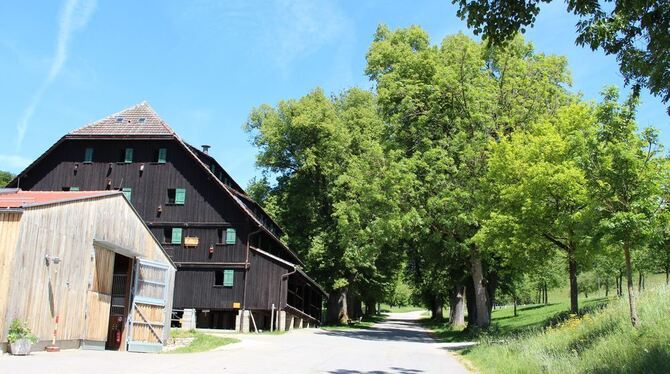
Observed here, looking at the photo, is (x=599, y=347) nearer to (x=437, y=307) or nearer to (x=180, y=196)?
(x=180, y=196)

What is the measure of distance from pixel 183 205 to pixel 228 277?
5748 millimetres

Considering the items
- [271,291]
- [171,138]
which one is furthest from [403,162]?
[171,138]

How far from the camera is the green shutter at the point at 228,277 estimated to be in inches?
1460

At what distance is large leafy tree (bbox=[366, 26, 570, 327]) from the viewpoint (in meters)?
29.4

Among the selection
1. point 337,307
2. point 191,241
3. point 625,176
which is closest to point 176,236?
point 191,241

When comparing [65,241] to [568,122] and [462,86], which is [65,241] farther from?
[462,86]

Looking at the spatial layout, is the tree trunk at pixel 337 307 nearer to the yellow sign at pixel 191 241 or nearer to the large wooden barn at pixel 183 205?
the large wooden barn at pixel 183 205

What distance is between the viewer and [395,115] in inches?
1256

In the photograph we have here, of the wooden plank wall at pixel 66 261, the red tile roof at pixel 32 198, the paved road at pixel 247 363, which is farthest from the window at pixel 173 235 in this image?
the paved road at pixel 247 363

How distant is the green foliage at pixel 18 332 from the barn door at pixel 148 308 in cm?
606

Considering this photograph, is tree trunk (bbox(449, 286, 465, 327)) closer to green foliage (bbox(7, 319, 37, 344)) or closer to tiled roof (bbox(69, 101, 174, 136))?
tiled roof (bbox(69, 101, 174, 136))

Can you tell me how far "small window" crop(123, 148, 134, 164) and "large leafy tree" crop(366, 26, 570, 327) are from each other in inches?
686

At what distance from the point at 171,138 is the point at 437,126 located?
684 inches

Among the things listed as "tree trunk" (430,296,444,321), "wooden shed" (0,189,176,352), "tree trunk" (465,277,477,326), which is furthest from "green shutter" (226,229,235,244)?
"tree trunk" (430,296,444,321)
